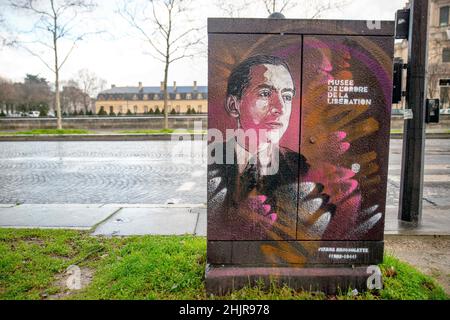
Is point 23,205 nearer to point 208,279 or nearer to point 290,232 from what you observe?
point 208,279

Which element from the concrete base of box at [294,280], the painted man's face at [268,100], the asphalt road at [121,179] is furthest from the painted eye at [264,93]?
the asphalt road at [121,179]

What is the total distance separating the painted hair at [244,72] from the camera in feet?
10.5

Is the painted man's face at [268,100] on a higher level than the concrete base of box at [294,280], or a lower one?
higher

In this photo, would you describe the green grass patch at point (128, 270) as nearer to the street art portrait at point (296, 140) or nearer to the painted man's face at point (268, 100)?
the street art portrait at point (296, 140)

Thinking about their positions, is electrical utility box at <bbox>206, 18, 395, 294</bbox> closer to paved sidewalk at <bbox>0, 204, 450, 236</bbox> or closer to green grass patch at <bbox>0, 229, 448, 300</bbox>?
green grass patch at <bbox>0, 229, 448, 300</bbox>

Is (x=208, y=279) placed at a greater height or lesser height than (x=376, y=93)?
lesser

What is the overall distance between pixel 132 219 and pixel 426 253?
4.39 metres

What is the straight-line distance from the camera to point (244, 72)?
321 cm

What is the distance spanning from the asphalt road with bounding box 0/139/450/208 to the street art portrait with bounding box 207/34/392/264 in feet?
13.2

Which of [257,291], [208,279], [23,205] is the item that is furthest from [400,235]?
[23,205]

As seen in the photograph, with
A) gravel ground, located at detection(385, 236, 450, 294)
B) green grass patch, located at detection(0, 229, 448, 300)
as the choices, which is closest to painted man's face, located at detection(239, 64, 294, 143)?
green grass patch, located at detection(0, 229, 448, 300)

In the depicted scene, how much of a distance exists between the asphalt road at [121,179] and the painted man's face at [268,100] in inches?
170

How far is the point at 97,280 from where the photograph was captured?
3570 mm

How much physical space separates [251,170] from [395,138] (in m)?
21.5
